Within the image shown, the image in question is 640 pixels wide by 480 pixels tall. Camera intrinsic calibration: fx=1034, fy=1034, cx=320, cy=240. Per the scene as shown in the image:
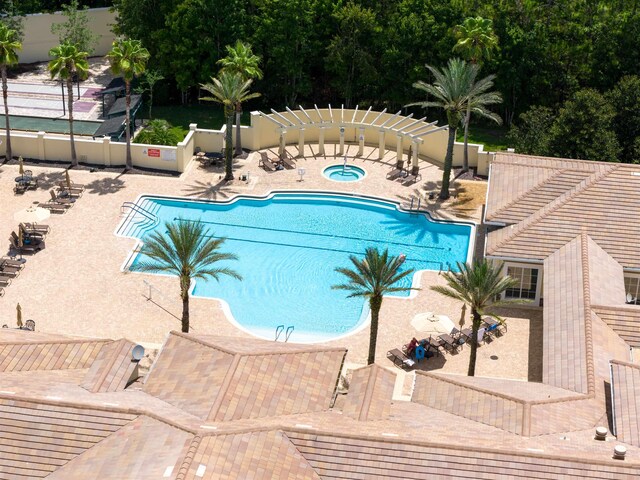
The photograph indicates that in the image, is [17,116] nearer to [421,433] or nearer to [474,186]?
[474,186]

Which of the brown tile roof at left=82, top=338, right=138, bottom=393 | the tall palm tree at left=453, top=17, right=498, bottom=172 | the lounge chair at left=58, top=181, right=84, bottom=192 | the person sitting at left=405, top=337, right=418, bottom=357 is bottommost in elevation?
Answer: the person sitting at left=405, top=337, right=418, bottom=357

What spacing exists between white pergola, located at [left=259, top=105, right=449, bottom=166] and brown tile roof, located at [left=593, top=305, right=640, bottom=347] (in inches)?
811

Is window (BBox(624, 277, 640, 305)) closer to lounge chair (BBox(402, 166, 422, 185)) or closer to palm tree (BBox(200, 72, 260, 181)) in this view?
A: lounge chair (BBox(402, 166, 422, 185))

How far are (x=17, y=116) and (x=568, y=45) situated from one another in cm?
3677

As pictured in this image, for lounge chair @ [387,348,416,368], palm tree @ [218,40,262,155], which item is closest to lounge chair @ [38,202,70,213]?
palm tree @ [218,40,262,155]

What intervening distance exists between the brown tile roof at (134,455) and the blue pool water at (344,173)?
30763mm

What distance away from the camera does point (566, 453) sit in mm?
33000

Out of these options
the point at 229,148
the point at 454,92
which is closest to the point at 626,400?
the point at 454,92

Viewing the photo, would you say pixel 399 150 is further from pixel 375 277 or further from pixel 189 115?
pixel 375 277

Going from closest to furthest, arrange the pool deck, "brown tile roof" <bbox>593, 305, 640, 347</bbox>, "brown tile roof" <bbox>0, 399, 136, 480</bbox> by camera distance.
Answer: "brown tile roof" <bbox>0, 399, 136, 480</bbox> → "brown tile roof" <bbox>593, 305, 640, 347</bbox> → the pool deck

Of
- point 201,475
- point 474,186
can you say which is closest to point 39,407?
point 201,475

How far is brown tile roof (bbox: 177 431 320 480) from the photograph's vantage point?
31359 mm

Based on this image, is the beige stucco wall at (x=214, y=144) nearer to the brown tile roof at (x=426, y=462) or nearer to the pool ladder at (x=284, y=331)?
the pool ladder at (x=284, y=331)

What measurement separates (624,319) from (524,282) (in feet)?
22.2
